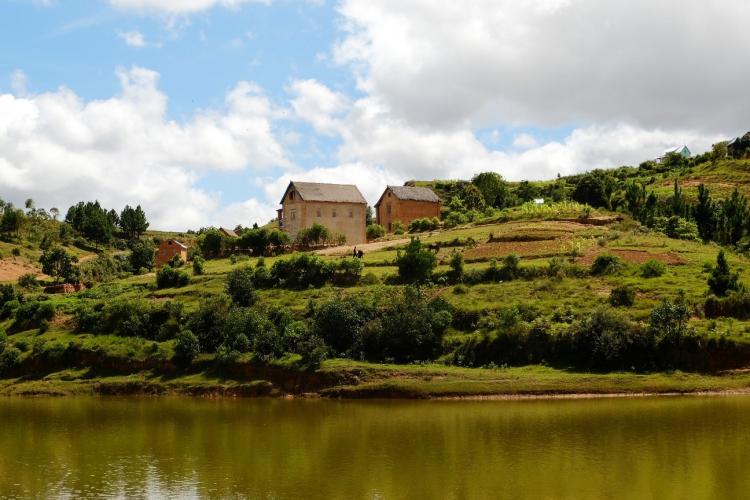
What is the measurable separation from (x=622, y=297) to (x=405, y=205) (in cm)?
4108

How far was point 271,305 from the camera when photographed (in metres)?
54.6

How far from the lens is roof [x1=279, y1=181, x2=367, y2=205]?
76.7m

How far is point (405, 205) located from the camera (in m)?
85.6

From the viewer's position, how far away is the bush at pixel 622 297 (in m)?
46.5

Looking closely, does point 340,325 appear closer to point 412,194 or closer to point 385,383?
point 385,383

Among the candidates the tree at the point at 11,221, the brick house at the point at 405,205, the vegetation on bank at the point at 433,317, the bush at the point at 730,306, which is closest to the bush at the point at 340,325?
the vegetation on bank at the point at 433,317

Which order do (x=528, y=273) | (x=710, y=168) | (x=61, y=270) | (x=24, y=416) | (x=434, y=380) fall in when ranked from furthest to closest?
1. (x=710, y=168)
2. (x=61, y=270)
3. (x=528, y=273)
4. (x=434, y=380)
5. (x=24, y=416)

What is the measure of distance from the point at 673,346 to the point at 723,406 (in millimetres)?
7470

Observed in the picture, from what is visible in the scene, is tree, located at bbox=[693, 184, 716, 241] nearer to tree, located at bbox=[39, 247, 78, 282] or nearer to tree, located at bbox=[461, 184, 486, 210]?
tree, located at bbox=[461, 184, 486, 210]

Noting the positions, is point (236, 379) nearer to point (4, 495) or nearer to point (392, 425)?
point (392, 425)

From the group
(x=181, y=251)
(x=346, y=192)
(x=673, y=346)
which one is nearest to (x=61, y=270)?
(x=181, y=251)

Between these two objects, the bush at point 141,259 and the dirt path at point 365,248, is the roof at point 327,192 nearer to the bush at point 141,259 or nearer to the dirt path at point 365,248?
the dirt path at point 365,248

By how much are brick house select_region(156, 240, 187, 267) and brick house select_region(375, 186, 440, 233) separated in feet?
70.9

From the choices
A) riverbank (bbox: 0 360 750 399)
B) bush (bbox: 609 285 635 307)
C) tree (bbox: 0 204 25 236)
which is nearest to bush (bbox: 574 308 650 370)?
riverbank (bbox: 0 360 750 399)
